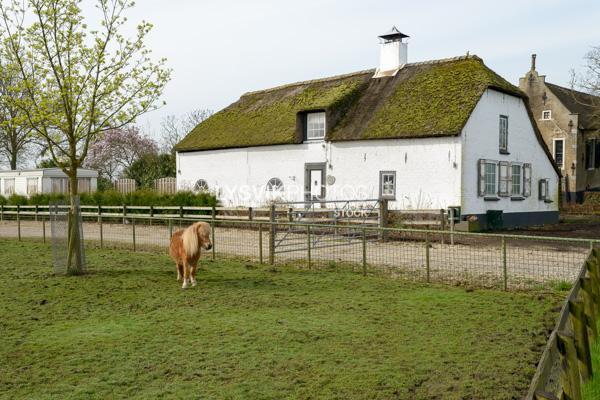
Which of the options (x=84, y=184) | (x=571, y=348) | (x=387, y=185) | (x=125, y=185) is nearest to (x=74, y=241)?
(x=571, y=348)

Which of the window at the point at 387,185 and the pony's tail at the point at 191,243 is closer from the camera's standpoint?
the pony's tail at the point at 191,243

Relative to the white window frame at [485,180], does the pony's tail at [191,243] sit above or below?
below

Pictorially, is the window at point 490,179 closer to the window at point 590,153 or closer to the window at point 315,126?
the window at point 315,126

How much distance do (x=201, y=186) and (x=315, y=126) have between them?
7.77 meters

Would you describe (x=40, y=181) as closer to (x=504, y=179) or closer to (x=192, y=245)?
(x=504, y=179)

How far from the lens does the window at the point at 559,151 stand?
141 feet

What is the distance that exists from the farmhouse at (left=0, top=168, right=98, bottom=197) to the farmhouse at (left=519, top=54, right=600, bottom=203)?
106 feet

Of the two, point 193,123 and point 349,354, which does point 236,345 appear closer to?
point 349,354

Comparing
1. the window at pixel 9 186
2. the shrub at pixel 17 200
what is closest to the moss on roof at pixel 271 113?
the shrub at pixel 17 200

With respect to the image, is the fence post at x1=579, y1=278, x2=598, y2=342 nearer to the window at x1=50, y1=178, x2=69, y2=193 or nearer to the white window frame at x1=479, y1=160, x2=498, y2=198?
the white window frame at x1=479, y1=160, x2=498, y2=198

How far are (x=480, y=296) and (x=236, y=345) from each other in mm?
4716

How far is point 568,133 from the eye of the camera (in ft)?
140

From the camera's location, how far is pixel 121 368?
6074 mm

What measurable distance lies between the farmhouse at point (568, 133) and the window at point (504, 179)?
1885 centimetres
